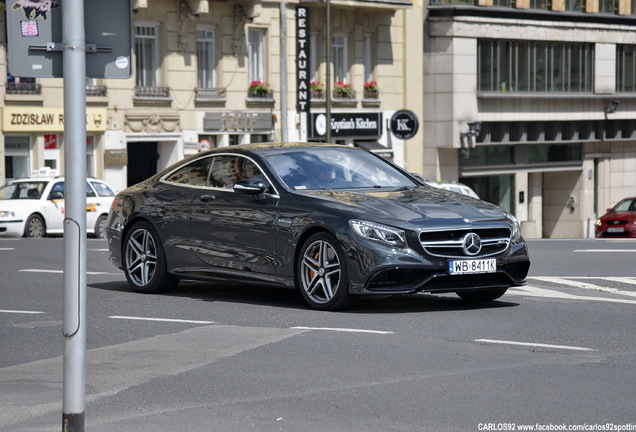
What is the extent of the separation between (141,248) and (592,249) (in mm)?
10050

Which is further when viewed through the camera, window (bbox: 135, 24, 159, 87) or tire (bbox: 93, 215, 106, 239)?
window (bbox: 135, 24, 159, 87)

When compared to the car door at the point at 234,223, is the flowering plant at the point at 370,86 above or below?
above

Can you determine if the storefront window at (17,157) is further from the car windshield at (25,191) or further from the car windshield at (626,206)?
the car windshield at (626,206)

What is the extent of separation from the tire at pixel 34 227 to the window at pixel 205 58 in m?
11.9

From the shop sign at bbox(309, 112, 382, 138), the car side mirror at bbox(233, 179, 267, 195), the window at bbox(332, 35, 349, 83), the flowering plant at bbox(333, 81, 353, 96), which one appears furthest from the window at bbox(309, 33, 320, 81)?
the car side mirror at bbox(233, 179, 267, 195)

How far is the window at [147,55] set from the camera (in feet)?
134

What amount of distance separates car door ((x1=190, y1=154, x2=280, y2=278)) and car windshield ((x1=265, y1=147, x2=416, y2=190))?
0.25 metres

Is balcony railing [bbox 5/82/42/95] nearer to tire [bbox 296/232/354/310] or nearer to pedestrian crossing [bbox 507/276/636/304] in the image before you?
pedestrian crossing [bbox 507/276/636/304]

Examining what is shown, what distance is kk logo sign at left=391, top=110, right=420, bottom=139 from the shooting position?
4775 centimetres

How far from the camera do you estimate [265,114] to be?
146 feet

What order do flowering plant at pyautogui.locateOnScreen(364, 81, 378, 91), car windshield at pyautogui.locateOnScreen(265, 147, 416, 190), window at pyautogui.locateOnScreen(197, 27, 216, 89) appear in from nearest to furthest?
car windshield at pyautogui.locateOnScreen(265, 147, 416, 190), window at pyautogui.locateOnScreen(197, 27, 216, 89), flowering plant at pyautogui.locateOnScreen(364, 81, 378, 91)

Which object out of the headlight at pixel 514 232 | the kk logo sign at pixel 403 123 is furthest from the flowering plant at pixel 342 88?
the headlight at pixel 514 232

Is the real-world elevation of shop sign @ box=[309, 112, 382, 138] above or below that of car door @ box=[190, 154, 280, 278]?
above

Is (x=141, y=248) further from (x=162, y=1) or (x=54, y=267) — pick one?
(x=162, y=1)
